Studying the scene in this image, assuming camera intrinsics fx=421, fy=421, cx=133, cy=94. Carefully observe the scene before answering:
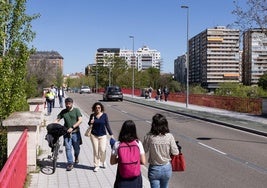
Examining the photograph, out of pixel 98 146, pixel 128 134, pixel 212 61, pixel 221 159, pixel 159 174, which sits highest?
pixel 212 61

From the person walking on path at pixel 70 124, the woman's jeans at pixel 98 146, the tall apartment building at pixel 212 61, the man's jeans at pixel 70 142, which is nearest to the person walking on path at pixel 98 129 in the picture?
the woman's jeans at pixel 98 146

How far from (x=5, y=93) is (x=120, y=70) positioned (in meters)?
93.0

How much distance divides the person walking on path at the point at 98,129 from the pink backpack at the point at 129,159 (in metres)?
3.99

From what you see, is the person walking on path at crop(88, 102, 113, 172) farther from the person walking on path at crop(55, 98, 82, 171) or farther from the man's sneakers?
the man's sneakers

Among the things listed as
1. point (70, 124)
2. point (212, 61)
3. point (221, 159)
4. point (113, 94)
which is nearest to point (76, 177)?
point (70, 124)

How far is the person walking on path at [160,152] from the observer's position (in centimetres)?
540

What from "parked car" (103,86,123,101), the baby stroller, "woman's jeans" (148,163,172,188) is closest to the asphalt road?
the baby stroller

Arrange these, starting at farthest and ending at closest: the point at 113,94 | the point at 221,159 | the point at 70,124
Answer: the point at 113,94
the point at 221,159
the point at 70,124

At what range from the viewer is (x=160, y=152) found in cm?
542

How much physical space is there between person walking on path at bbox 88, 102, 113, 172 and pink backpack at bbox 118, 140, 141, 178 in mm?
3990

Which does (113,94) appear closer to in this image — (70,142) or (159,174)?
(70,142)

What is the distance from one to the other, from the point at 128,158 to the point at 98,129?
4.23m

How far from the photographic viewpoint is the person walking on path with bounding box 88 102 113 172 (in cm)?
916

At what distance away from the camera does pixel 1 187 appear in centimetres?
374
